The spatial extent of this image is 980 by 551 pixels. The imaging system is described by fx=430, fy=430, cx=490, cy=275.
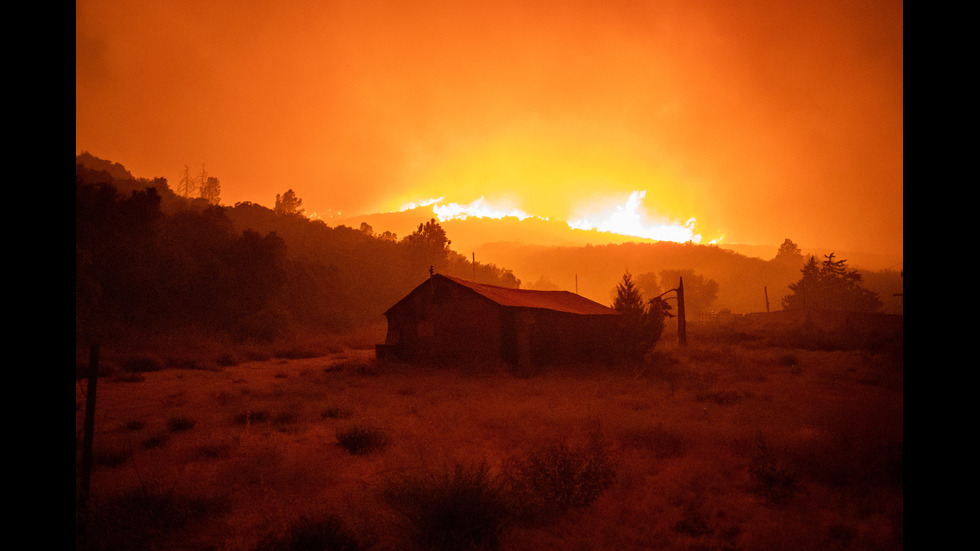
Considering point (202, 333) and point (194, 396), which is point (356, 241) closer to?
point (202, 333)

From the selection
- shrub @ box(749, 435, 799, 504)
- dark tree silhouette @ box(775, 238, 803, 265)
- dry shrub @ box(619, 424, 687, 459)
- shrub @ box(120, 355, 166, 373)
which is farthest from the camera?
dark tree silhouette @ box(775, 238, 803, 265)

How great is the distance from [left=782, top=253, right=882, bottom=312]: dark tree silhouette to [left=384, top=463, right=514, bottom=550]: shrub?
269 feet

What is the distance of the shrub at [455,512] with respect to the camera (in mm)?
5547

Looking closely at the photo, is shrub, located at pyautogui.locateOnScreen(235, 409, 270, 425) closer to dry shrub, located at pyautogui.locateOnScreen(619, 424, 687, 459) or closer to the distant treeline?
the distant treeline

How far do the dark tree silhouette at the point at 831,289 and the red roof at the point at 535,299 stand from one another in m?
61.7

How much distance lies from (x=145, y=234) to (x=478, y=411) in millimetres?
32651

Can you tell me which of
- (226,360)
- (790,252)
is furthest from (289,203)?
(790,252)

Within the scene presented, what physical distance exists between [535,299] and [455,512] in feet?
63.1

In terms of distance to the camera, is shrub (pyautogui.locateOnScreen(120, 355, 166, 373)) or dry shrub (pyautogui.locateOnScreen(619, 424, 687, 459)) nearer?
dry shrub (pyautogui.locateOnScreen(619, 424, 687, 459))

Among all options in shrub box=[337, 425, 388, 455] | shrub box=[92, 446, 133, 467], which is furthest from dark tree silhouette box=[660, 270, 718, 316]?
shrub box=[92, 446, 133, 467]

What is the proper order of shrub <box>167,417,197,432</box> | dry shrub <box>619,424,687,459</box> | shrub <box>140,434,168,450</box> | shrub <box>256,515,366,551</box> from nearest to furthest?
shrub <box>256,515,366,551</box>
dry shrub <box>619,424,687,459</box>
shrub <box>140,434,168,450</box>
shrub <box>167,417,197,432</box>

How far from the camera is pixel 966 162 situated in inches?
105

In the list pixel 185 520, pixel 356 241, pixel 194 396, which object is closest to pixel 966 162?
pixel 185 520

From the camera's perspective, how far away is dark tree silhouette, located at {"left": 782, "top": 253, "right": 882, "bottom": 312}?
70875 millimetres
